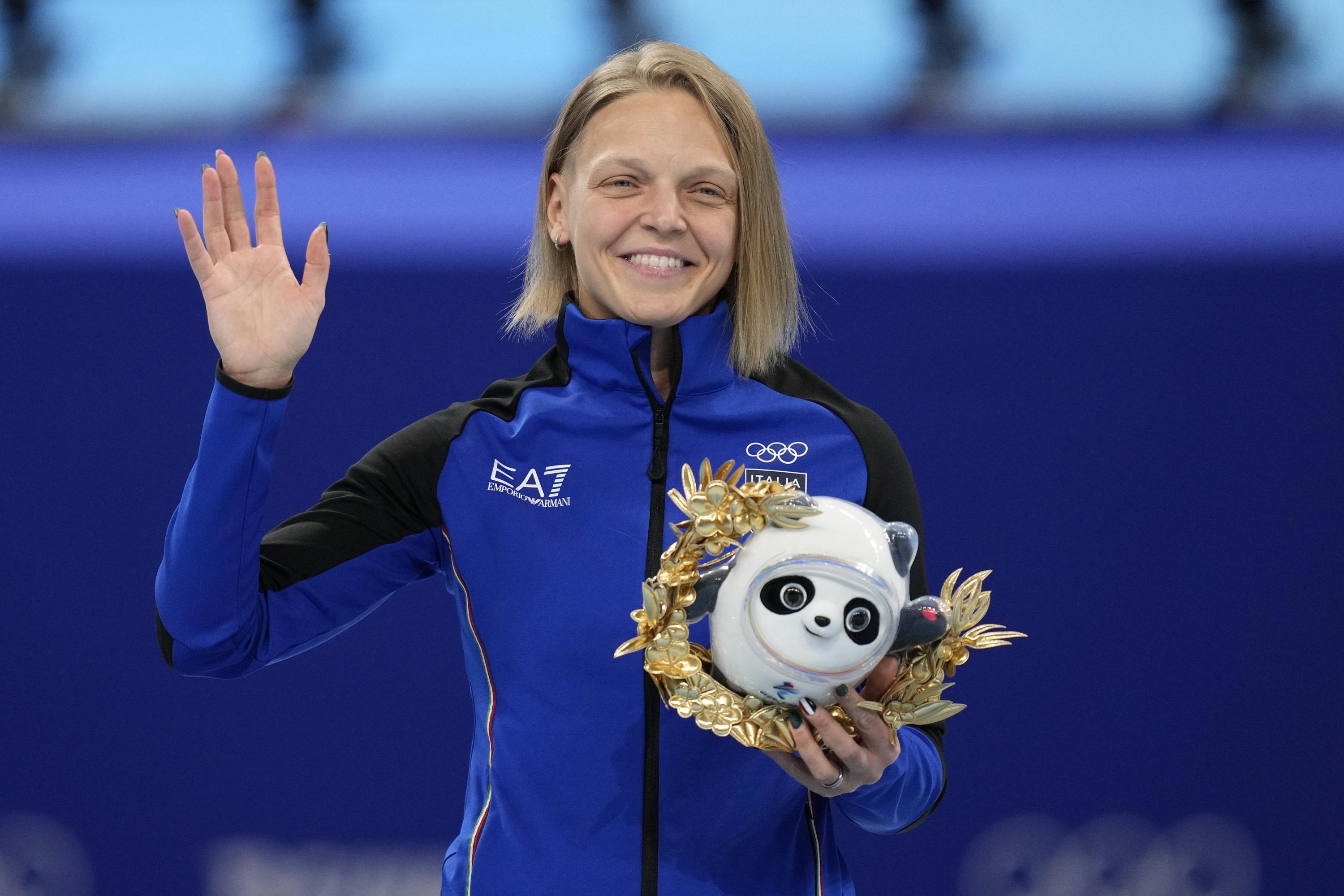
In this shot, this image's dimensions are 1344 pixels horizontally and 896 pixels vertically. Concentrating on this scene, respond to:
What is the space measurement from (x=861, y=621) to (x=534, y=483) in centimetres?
37

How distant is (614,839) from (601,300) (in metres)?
0.50

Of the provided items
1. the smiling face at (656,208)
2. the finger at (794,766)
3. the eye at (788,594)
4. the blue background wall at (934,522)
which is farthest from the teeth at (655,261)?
the blue background wall at (934,522)

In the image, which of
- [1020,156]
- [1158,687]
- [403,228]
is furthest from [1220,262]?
[403,228]

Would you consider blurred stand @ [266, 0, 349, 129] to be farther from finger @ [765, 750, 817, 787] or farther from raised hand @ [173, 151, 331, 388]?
finger @ [765, 750, 817, 787]

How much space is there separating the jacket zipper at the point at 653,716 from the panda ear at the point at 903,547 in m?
0.20

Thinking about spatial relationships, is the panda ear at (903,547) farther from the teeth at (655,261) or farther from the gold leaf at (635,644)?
the teeth at (655,261)

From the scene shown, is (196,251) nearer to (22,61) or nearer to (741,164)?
(741,164)

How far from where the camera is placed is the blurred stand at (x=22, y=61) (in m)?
2.71

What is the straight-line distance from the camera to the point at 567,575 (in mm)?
1225

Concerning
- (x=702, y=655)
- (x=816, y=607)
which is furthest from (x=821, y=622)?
(x=702, y=655)

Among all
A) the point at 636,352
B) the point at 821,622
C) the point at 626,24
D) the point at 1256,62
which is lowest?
the point at 821,622

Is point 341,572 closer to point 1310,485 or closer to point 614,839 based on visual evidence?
point 614,839

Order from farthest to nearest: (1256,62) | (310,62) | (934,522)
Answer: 1. (310,62)
2. (1256,62)
3. (934,522)

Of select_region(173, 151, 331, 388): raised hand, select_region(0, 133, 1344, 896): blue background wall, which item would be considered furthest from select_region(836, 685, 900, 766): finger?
select_region(0, 133, 1344, 896): blue background wall
